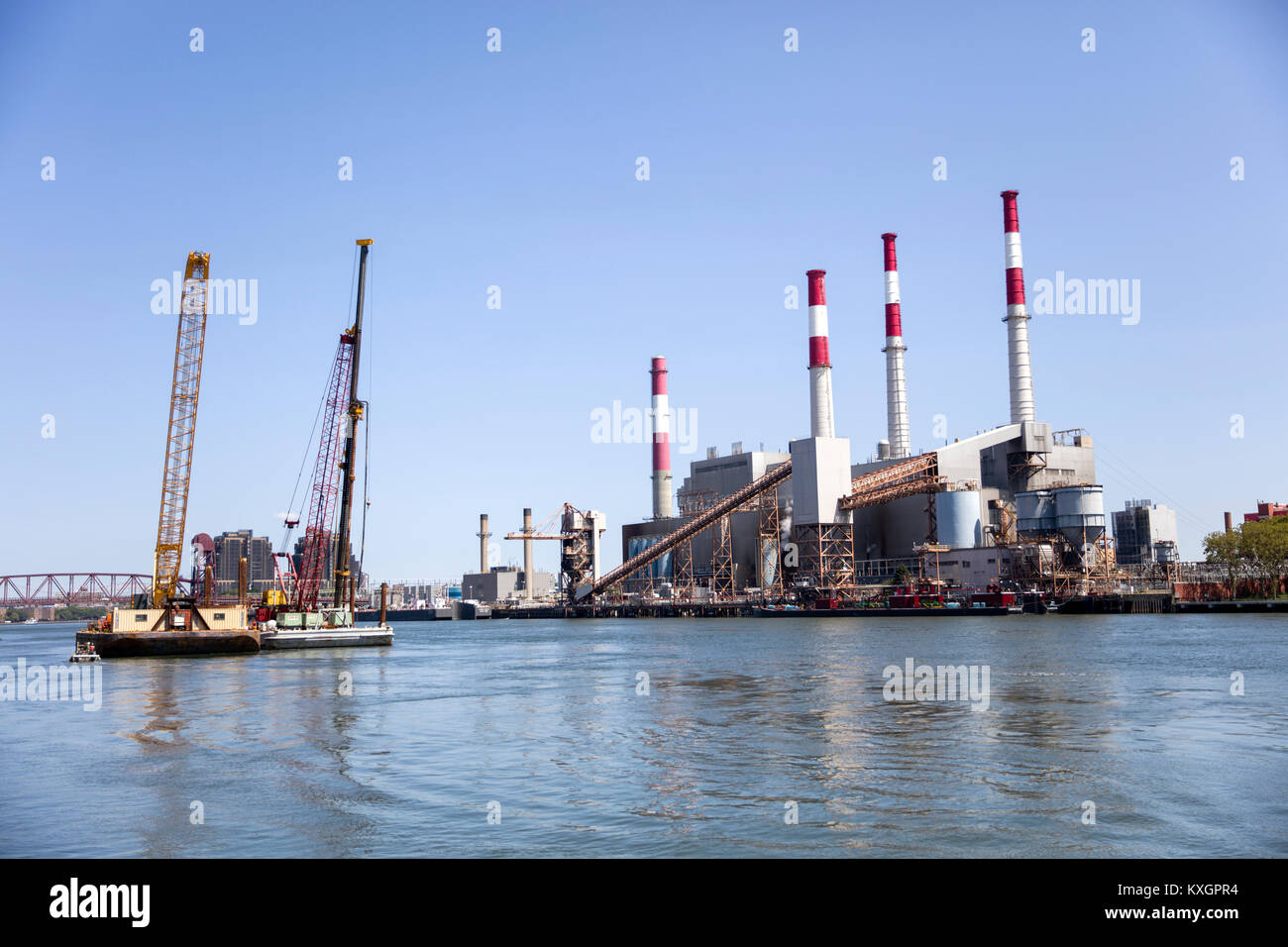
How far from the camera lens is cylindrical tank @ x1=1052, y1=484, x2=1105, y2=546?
10438cm

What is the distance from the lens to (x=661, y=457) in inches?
6147

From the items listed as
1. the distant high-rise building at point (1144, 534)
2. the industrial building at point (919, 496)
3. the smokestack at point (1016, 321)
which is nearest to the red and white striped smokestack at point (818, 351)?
the industrial building at point (919, 496)

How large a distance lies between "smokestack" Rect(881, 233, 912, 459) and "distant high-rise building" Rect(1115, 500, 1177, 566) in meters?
31.1

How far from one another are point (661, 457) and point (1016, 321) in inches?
2377

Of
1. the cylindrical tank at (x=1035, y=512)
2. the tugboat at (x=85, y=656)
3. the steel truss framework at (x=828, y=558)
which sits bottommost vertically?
the tugboat at (x=85, y=656)

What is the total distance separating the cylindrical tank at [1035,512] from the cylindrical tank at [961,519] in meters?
5.58

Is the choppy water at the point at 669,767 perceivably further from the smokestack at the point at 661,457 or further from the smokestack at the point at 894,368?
the smokestack at the point at 661,457

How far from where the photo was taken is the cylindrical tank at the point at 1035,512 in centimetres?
10600

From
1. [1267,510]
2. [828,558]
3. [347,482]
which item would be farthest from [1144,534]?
[347,482]

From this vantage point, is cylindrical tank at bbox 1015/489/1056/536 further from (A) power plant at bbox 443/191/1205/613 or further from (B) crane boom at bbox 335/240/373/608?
(B) crane boom at bbox 335/240/373/608

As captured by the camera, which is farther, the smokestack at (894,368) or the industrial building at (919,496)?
the smokestack at (894,368)
